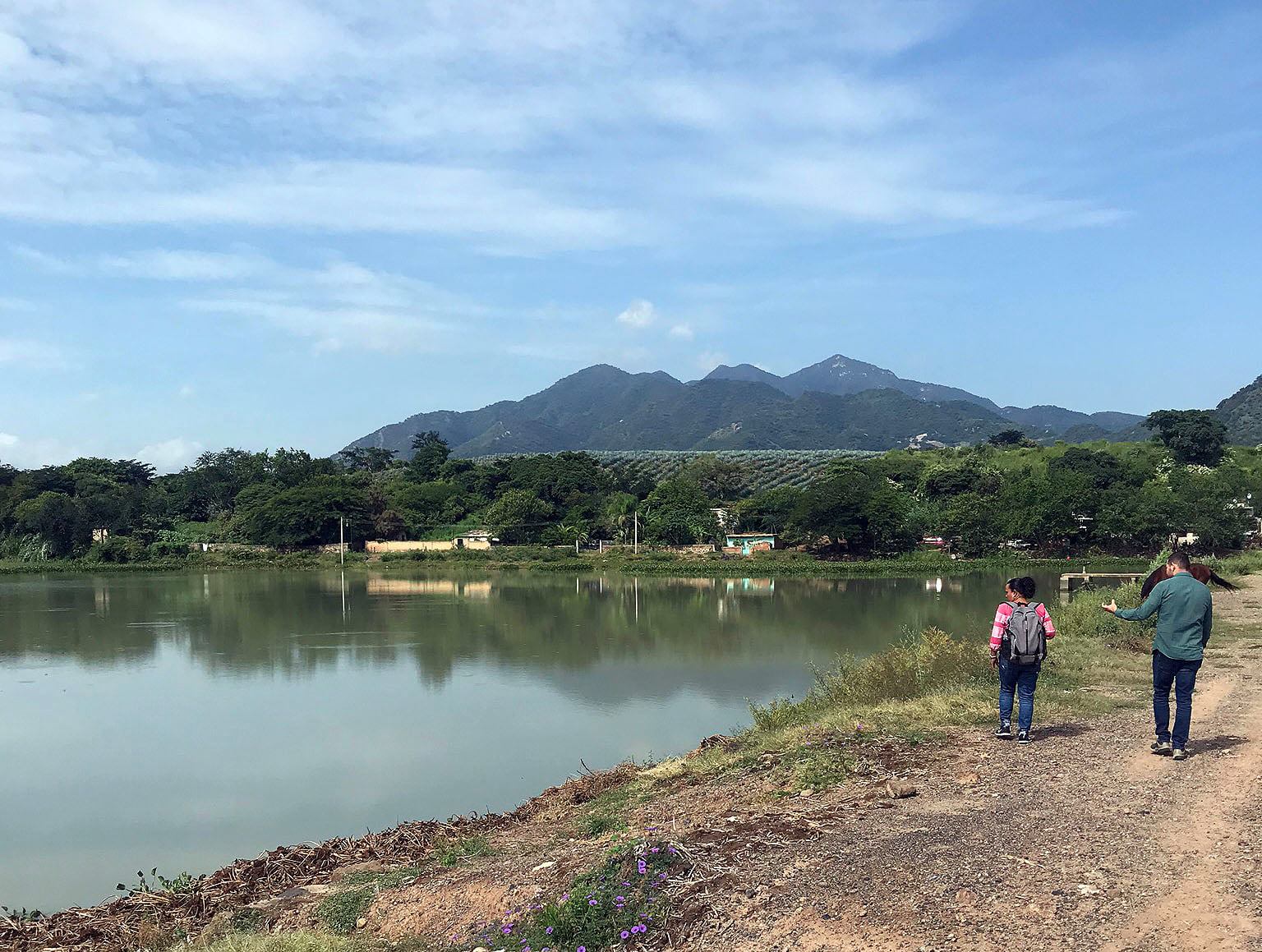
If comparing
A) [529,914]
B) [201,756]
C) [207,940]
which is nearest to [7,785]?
[201,756]

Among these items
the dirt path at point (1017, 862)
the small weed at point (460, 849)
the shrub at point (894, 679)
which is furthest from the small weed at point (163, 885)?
the shrub at point (894, 679)

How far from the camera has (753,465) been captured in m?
83.6

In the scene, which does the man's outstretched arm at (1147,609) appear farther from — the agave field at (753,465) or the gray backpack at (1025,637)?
the agave field at (753,465)

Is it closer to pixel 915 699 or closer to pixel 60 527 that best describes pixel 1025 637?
pixel 915 699

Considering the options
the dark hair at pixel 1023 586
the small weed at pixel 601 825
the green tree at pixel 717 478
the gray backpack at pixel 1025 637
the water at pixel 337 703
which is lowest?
the water at pixel 337 703

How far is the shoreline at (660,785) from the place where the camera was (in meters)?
6.36

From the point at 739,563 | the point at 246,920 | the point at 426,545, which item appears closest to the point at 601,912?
the point at 246,920

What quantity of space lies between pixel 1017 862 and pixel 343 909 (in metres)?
3.78

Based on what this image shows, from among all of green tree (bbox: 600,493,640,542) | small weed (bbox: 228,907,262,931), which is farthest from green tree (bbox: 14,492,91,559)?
small weed (bbox: 228,907,262,931)

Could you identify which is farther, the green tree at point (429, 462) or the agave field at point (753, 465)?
the agave field at point (753, 465)

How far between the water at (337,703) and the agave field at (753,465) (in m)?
44.9

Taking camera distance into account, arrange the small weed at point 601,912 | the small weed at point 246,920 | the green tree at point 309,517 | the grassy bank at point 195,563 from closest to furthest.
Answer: the small weed at point 601,912
the small weed at point 246,920
the grassy bank at point 195,563
the green tree at point 309,517

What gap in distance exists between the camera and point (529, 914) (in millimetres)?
4938

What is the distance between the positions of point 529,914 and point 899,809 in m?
2.43
